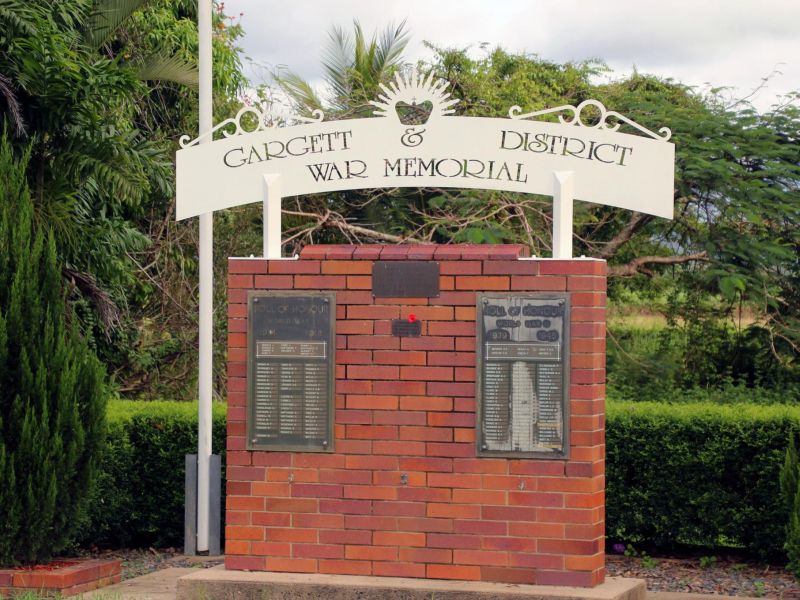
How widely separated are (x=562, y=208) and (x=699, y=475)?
304cm

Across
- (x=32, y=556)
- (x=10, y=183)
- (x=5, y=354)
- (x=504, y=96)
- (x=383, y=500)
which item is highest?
(x=504, y=96)

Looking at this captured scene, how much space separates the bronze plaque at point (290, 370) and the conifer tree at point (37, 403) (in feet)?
4.59

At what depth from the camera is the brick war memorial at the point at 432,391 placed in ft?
21.4

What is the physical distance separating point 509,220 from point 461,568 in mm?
7534

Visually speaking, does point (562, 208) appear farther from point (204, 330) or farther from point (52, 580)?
point (52, 580)

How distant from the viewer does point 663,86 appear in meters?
16.7

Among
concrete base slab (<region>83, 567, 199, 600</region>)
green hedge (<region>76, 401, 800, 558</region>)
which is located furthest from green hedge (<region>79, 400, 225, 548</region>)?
concrete base slab (<region>83, 567, 199, 600</region>)


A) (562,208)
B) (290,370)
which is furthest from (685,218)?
(290,370)

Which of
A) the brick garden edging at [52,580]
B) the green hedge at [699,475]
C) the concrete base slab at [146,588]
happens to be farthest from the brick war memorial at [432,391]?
the green hedge at [699,475]

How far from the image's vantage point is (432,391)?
6.66m

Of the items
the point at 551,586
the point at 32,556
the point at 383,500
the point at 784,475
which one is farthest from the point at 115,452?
the point at 784,475

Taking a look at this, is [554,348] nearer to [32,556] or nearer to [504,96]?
[32,556]

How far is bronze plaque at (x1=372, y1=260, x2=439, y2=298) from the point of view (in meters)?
6.68

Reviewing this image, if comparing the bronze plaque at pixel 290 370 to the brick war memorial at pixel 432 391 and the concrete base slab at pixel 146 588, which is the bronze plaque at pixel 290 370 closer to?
the brick war memorial at pixel 432 391
